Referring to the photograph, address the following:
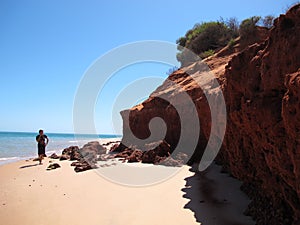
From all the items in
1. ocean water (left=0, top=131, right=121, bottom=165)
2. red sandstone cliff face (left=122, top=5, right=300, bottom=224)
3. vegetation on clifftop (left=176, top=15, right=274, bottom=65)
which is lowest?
ocean water (left=0, top=131, right=121, bottom=165)

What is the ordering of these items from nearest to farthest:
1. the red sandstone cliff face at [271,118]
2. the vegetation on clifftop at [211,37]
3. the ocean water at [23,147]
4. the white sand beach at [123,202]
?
the red sandstone cliff face at [271,118], the white sand beach at [123,202], the ocean water at [23,147], the vegetation on clifftop at [211,37]

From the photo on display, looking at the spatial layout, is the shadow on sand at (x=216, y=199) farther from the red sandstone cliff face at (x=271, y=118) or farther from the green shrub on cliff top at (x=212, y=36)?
the green shrub on cliff top at (x=212, y=36)

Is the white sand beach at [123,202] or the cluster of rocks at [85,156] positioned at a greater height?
the cluster of rocks at [85,156]

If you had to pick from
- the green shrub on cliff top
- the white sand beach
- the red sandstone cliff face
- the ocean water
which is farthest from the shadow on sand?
the green shrub on cliff top

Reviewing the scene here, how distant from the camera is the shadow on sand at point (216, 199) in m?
4.22

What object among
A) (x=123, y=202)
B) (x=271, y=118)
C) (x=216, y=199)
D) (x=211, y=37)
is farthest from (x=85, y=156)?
(x=211, y=37)

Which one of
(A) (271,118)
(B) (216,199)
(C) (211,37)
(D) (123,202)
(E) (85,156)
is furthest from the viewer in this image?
(C) (211,37)

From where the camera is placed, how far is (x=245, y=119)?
14.4 ft

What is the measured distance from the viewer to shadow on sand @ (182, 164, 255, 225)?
422 cm

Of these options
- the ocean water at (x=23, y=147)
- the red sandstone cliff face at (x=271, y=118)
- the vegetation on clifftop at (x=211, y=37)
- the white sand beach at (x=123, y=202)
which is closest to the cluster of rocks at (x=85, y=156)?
the white sand beach at (x=123, y=202)

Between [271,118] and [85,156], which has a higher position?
[271,118]

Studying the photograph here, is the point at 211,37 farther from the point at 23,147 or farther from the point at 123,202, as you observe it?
the point at 23,147

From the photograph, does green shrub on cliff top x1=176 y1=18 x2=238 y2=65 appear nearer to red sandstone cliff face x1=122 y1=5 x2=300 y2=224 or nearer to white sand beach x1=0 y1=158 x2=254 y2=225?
white sand beach x1=0 y1=158 x2=254 y2=225

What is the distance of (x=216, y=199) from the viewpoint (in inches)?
209
